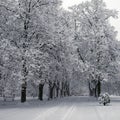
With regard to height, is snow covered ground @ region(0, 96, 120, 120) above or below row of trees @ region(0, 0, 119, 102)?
below

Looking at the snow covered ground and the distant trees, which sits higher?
the distant trees

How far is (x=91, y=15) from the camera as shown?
54781 millimetres

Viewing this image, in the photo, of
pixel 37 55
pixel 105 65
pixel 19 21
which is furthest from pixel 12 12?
pixel 105 65

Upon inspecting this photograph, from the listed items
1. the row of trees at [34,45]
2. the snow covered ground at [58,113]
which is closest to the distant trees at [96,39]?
the row of trees at [34,45]

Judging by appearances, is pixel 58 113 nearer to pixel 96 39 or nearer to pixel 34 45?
pixel 34 45

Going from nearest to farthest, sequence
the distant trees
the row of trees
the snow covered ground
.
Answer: the snow covered ground < the row of trees < the distant trees

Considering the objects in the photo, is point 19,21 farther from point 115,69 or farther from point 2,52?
point 115,69

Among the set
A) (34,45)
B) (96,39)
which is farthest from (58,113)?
(96,39)

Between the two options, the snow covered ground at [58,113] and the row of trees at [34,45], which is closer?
the snow covered ground at [58,113]

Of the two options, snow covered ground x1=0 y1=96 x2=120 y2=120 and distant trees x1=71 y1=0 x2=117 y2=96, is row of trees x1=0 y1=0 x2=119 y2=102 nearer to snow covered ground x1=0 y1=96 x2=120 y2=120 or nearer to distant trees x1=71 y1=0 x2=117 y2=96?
distant trees x1=71 y1=0 x2=117 y2=96

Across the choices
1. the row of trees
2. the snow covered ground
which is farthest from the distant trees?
the snow covered ground

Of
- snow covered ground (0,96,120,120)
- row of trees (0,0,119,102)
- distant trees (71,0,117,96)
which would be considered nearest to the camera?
snow covered ground (0,96,120,120)

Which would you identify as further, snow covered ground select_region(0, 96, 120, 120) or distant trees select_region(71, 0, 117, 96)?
distant trees select_region(71, 0, 117, 96)

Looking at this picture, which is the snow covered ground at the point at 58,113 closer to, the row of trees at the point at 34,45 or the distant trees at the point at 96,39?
the row of trees at the point at 34,45
